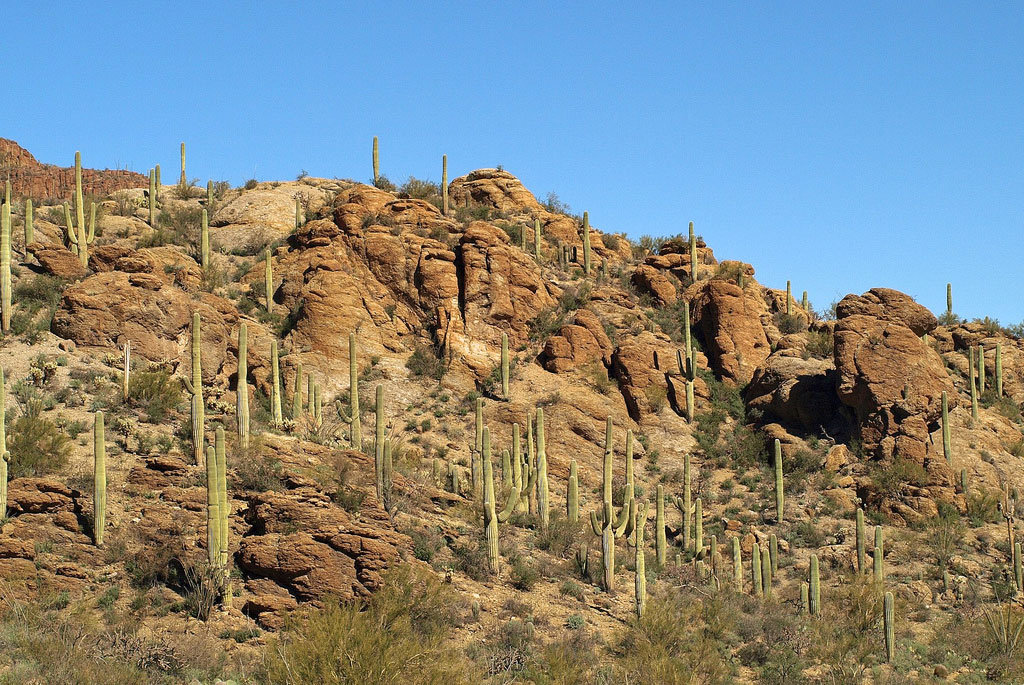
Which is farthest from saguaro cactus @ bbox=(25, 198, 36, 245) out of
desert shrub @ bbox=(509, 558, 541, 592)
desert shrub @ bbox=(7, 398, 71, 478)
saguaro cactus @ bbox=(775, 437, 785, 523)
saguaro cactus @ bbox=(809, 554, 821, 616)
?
saguaro cactus @ bbox=(809, 554, 821, 616)

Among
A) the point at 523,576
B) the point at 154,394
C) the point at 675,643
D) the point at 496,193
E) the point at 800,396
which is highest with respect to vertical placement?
the point at 496,193

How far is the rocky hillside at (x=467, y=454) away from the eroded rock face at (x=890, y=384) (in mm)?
104

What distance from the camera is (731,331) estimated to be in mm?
40219

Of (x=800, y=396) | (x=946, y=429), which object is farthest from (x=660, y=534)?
(x=800, y=396)

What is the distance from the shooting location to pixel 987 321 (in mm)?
42125

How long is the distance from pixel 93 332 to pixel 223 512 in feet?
38.8

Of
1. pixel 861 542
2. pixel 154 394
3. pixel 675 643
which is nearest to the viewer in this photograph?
pixel 675 643

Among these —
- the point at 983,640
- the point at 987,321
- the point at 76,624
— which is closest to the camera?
the point at 76,624

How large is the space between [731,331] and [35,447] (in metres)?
25.6

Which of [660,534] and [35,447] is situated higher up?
[35,447]

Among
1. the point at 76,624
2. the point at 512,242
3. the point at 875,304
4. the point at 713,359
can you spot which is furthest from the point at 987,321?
the point at 76,624

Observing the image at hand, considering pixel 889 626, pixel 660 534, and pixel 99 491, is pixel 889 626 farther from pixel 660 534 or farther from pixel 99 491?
pixel 99 491

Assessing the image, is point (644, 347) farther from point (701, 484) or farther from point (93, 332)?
point (93, 332)

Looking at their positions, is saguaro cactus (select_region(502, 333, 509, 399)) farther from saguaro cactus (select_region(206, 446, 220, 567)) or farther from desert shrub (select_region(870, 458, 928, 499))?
saguaro cactus (select_region(206, 446, 220, 567))
